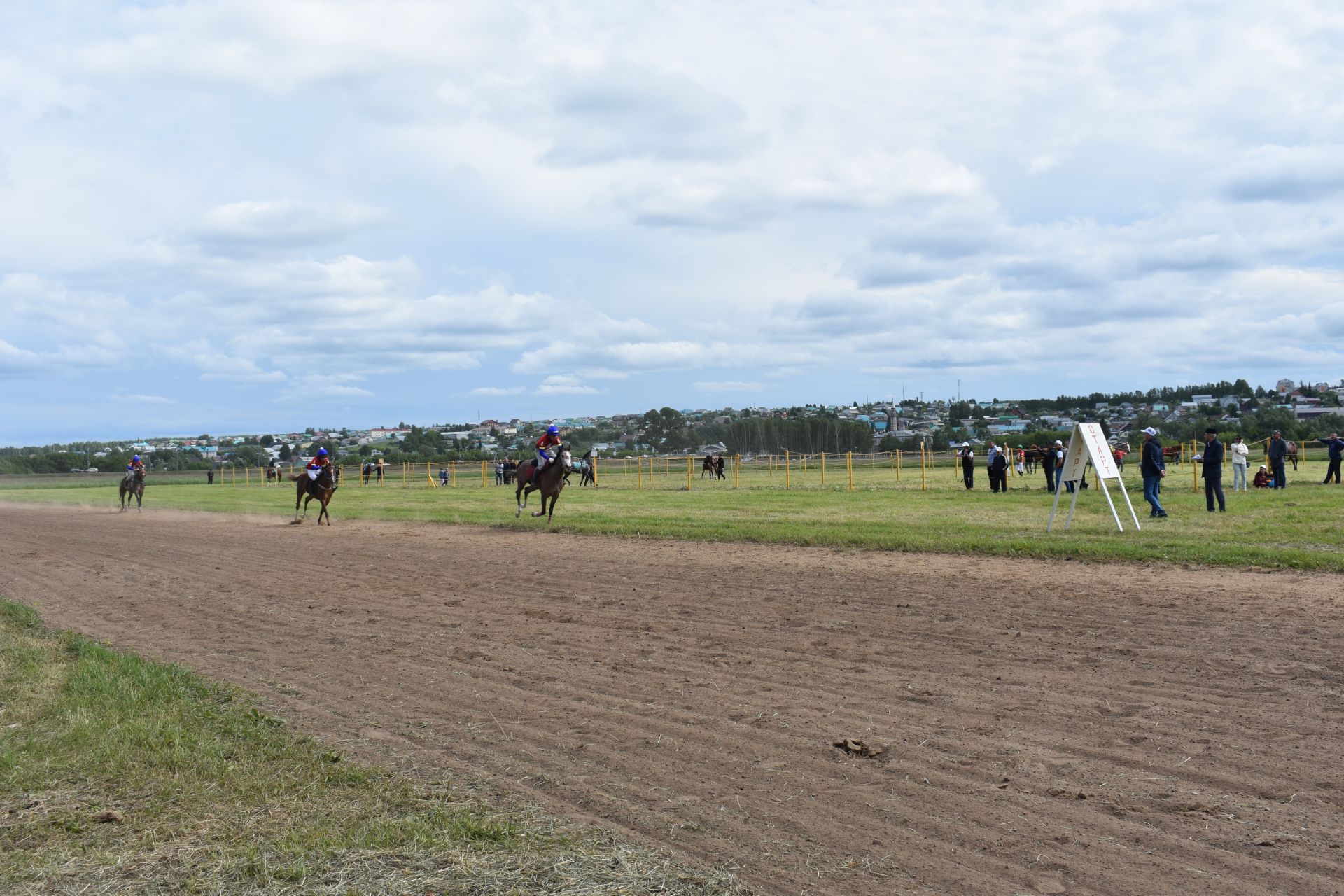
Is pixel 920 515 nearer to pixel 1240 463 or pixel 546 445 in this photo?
pixel 546 445

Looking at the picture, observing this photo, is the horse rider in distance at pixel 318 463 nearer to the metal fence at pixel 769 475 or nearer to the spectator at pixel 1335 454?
the metal fence at pixel 769 475

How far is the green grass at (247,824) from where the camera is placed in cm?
475

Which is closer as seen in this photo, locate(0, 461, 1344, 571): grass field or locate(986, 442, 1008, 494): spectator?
locate(0, 461, 1344, 571): grass field

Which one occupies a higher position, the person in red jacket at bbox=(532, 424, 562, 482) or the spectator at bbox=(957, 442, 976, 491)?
the person in red jacket at bbox=(532, 424, 562, 482)

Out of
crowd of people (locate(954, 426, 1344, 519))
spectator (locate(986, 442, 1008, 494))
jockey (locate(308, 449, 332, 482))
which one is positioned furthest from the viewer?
spectator (locate(986, 442, 1008, 494))

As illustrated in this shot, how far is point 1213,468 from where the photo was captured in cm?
2191

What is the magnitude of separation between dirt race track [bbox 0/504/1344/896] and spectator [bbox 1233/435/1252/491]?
17.2 m

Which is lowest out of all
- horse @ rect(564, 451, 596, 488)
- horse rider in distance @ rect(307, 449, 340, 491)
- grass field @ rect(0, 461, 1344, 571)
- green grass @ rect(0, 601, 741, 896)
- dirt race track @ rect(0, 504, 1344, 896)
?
green grass @ rect(0, 601, 741, 896)

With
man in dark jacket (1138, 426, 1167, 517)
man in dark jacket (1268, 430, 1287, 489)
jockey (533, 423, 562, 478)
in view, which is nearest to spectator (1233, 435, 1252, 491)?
man in dark jacket (1268, 430, 1287, 489)

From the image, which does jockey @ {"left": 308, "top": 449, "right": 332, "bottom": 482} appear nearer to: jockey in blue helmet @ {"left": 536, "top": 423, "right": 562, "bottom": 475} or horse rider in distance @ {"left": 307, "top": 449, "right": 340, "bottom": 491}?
horse rider in distance @ {"left": 307, "top": 449, "right": 340, "bottom": 491}

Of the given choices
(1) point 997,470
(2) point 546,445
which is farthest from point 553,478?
(1) point 997,470

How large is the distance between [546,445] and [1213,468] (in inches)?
603

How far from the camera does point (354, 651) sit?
9.91 m

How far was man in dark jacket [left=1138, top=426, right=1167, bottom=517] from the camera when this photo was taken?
2083 cm
